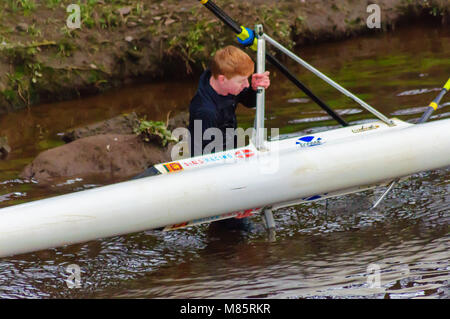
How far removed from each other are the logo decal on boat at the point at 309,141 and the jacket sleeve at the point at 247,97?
48 cm

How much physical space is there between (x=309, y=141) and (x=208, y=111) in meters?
0.68

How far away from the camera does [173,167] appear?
4586 millimetres

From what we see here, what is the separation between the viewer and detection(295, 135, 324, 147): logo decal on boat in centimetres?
486

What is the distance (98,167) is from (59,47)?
2.84 metres

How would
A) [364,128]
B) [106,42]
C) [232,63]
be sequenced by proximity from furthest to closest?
[106,42], [364,128], [232,63]

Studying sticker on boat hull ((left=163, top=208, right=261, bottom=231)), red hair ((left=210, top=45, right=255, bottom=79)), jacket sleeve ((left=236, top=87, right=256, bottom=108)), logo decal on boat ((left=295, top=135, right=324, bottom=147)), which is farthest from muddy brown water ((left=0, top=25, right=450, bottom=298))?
red hair ((left=210, top=45, right=255, bottom=79))

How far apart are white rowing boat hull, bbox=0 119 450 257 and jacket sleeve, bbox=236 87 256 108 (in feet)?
1.56

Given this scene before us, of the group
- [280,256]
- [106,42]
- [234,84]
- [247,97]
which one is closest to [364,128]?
[247,97]

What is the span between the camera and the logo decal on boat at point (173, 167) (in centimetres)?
457

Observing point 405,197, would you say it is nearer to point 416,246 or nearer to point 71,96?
point 416,246

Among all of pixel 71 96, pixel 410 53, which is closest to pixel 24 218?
pixel 71 96

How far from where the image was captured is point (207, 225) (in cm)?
525

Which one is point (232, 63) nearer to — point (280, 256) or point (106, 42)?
point (280, 256)
